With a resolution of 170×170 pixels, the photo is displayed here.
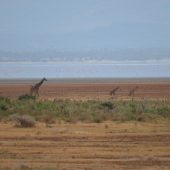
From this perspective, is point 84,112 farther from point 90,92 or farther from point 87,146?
point 90,92

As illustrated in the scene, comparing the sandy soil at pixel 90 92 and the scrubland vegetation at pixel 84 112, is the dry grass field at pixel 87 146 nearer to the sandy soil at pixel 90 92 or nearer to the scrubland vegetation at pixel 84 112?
the scrubland vegetation at pixel 84 112

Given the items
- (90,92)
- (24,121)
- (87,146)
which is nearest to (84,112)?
(24,121)

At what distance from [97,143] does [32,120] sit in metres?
6.29

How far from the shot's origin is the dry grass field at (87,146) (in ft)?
57.1

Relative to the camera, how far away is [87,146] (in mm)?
21172

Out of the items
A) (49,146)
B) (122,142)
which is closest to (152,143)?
(122,142)

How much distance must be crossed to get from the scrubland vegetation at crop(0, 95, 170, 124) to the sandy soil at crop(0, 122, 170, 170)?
1639 millimetres

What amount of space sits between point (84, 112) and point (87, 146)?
10938mm

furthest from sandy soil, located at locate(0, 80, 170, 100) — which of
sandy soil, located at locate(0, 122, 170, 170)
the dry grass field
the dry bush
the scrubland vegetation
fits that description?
sandy soil, located at locate(0, 122, 170, 170)

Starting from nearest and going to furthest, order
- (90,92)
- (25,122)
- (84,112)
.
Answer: (25,122), (84,112), (90,92)

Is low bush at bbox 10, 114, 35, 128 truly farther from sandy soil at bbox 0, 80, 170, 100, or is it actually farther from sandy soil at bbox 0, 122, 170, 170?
sandy soil at bbox 0, 80, 170, 100

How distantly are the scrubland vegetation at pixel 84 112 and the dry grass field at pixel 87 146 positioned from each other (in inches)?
42.5

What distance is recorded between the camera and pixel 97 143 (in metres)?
22.0

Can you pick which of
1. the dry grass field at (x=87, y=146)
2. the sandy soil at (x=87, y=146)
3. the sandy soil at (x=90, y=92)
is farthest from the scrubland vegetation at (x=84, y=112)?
the sandy soil at (x=90, y=92)
